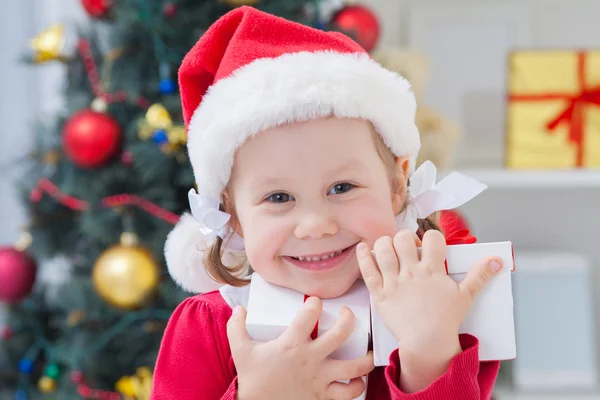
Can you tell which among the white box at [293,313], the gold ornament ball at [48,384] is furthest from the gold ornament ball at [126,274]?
the white box at [293,313]

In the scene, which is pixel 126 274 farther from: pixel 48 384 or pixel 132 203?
pixel 48 384

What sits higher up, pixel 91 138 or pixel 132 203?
pixel 91 138

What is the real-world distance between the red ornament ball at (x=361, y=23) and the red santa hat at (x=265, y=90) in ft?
2.10

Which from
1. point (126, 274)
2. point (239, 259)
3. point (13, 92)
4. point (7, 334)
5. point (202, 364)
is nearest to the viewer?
point (202, 364)

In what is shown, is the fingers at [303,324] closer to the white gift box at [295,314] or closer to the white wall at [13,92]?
the white gift box at [295,314]

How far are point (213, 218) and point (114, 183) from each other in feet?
2.37

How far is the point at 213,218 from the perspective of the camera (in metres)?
0.82

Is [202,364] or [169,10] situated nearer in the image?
[202,364]

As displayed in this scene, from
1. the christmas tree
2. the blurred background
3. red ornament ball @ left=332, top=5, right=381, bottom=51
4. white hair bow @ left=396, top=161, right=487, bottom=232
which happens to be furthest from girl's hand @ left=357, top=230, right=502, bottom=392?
red ornament ball @ left=332, top=5, right=381, bottom=51

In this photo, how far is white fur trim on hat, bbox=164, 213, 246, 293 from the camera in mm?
888

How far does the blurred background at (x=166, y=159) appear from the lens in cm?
145

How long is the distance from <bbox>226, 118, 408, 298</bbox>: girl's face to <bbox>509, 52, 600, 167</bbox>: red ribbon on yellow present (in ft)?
3.49

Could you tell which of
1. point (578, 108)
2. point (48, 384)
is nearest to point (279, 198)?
point (48, 384)

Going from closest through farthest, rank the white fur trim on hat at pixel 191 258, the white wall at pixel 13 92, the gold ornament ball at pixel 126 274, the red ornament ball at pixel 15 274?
the white fur trim on hat at pixel 191 258 → the gold ornament ball at pixel 126 274 → the red ornament ball at pixel 15 274 → the white wall at pixel 13 92
